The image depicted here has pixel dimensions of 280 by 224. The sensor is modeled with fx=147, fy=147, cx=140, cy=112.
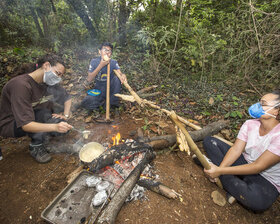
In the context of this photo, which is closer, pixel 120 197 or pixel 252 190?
pixel 120 197

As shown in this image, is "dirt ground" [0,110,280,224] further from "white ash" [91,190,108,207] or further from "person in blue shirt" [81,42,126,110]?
"person in blue shirt" [81,42,126,110]

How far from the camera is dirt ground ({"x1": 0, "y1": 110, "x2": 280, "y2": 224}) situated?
207 cm

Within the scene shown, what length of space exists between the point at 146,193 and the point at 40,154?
86.9 inches

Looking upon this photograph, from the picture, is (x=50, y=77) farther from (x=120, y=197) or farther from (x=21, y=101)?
(x=120, y=197)

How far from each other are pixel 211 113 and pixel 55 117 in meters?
4.25

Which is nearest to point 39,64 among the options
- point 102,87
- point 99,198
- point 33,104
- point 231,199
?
point 33,104

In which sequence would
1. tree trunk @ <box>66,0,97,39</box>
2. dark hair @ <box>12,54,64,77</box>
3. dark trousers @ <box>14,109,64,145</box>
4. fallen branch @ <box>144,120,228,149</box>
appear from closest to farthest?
dark hair @ <box>12,54,64,77</box> < dark trousers @ <box>14,109,64,145</box> < fallen branch @ <box>144,120,228,149</box> < tree trunk @ <box>66,0,97,39</box>

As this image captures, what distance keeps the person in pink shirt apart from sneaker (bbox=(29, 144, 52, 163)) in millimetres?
2942

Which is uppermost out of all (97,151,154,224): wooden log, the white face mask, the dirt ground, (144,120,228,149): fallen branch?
the white face mask

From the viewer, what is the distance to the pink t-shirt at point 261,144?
6.31 ft

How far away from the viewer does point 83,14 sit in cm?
754

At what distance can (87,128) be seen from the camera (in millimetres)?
3939

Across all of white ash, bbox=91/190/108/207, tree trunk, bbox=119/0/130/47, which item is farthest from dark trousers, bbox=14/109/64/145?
tree trunk, bbox=119/0/130/47

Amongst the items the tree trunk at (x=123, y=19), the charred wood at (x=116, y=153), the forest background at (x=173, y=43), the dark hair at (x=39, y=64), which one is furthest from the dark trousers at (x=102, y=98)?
the tree trunk at (x=123, y=19)
